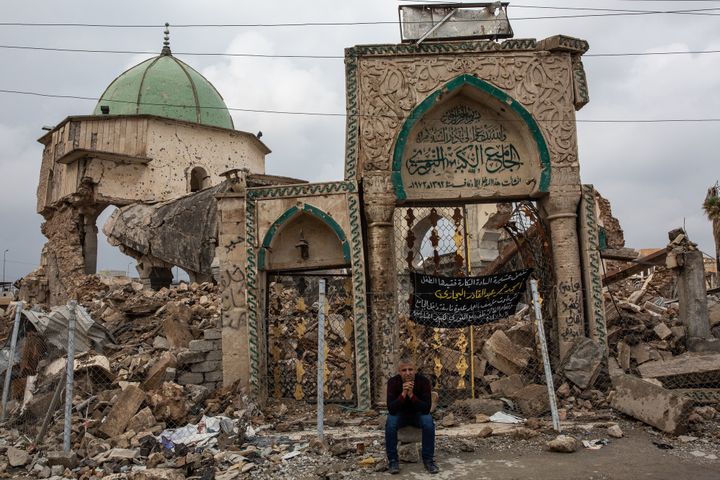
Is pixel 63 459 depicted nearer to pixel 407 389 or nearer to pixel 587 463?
pixel 407 389

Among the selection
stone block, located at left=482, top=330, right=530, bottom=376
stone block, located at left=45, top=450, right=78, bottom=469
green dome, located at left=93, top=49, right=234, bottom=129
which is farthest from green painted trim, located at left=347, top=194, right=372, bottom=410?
green dome, located at left=93, top=49, right=234, bottom=129

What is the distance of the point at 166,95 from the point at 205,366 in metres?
18.0

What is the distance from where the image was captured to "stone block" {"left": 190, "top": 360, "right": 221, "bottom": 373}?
388 inches

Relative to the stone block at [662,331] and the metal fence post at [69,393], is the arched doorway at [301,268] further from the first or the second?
the stone block at [662,331]

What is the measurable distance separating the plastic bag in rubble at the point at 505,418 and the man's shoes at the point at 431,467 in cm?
210

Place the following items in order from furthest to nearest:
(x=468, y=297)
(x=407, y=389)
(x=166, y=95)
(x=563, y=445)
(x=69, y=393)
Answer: (x=166, y=95), (x=468, y=297), (x=69, y=393), (x=563, y=445), (x=407, y=389)

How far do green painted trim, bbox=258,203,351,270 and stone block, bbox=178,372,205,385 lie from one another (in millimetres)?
2052

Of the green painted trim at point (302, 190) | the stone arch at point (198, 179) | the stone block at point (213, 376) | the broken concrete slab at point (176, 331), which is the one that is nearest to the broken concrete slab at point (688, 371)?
the green painted trim at point (302, 190)

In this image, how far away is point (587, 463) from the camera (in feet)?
19.3

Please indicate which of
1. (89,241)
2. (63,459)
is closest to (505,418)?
(63,459)

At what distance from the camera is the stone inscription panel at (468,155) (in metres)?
9.77

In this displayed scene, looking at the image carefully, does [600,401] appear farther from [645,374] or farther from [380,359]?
[380,359]

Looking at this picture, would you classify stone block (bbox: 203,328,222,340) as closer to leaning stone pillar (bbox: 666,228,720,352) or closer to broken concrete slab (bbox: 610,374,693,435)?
broken concrete slab (bbox: 610,374,693,435)

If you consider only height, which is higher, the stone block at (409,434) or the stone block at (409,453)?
the stone block at (409,434)
